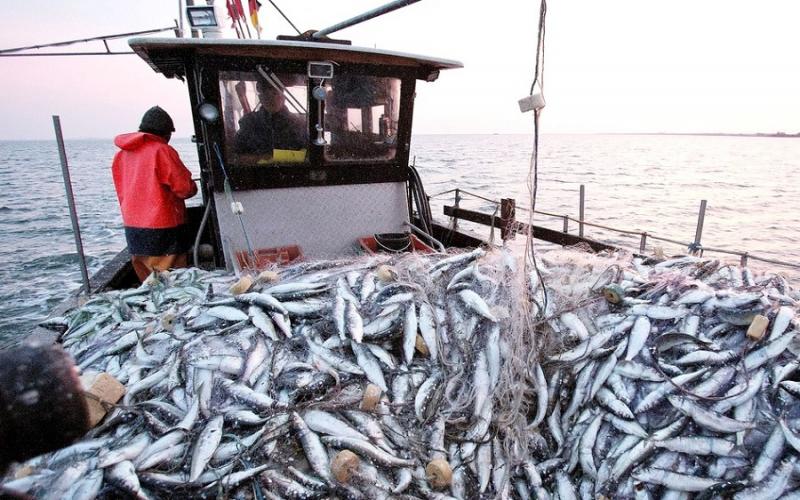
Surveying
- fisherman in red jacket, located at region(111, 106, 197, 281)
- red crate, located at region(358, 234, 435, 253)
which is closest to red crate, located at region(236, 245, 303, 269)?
red crate, located at region(358, 234, 435, 253)

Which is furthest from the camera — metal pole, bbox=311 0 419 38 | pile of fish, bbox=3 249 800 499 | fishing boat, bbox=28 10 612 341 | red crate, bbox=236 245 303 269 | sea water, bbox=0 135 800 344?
sea water, bbox=0 135 800 344

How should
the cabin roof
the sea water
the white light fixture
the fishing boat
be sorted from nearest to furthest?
the cabin roof < the white light fixture < the fishing boat < the sea water

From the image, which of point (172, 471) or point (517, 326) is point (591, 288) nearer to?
point (517, 326)

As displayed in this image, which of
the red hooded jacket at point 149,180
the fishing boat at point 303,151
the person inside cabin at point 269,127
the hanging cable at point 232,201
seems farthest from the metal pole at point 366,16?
the red hooded jacket at point 149,180

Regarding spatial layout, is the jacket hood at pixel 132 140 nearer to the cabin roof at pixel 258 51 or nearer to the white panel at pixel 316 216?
the cabin roof at pixel 258 51

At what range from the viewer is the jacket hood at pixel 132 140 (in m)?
6.52

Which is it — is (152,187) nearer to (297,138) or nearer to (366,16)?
(297,138)

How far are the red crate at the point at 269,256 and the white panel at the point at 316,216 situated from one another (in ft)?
0.64

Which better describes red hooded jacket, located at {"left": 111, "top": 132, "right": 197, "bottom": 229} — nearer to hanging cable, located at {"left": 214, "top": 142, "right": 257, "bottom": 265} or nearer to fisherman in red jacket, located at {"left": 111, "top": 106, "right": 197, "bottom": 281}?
fisherman in red jacket, located at {"left": 111, "top": 106, "right": 197, "bottom": 281}

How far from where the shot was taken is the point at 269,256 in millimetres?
6672

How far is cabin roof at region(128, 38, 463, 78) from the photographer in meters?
5.73

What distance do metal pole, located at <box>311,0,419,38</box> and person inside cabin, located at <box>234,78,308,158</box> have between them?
3.22 feet

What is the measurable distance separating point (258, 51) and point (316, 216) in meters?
2.41

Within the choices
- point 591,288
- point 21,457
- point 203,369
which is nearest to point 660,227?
point 591,288
